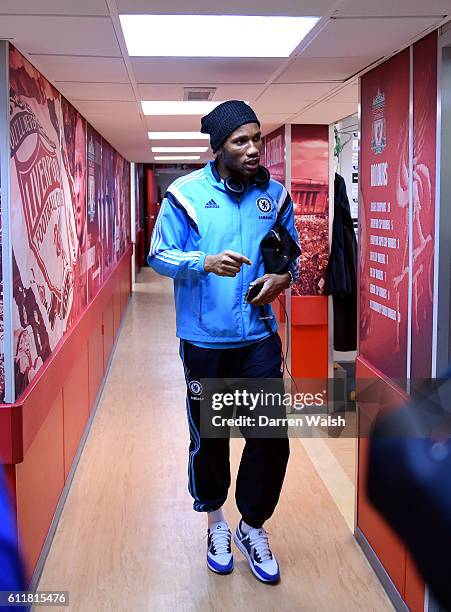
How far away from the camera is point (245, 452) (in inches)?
125

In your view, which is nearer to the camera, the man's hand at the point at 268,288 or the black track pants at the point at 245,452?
the man's hand at the point at 268,288

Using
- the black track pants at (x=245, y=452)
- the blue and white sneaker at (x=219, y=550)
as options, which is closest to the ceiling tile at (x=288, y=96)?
the black track pants at (x=245, y=452)

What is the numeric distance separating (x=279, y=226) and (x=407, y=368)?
2.50 ft

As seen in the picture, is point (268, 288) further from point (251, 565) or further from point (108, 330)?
point (108, 330)

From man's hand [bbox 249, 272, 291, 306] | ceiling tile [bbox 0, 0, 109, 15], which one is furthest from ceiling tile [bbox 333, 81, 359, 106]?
ceiling tile [bbox 0, 0, 109, 15]

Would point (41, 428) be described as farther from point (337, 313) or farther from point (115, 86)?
point (337, 313)

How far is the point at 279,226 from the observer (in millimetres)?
3131

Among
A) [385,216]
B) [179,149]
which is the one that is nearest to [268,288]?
[385,216]

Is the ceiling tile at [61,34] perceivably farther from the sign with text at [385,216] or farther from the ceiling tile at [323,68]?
the sign with text at [385,216]

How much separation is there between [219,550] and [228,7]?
2124 millimetres

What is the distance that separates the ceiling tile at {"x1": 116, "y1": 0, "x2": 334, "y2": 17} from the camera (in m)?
2.44

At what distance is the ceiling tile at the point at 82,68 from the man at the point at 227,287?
62 cm

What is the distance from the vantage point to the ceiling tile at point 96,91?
4012 mm

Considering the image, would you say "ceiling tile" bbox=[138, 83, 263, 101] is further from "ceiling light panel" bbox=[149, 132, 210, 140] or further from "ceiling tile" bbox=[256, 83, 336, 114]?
"ceiling light panel" bbox=[149, 132, 210, 140]
